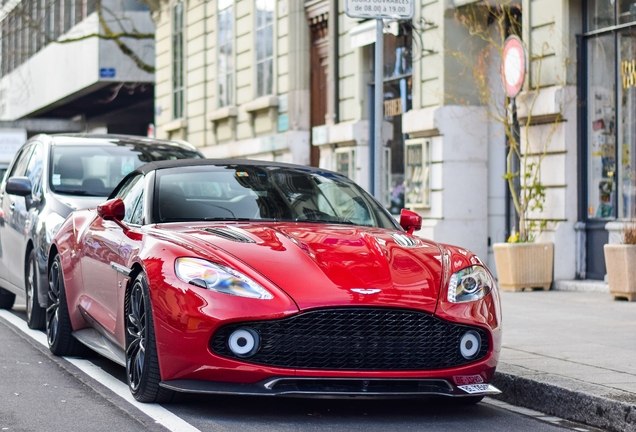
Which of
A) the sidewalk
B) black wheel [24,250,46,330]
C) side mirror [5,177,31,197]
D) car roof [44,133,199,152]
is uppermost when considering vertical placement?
car roof [44,133,199,152]

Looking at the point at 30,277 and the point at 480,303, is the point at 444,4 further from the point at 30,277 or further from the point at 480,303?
the point at 480,303

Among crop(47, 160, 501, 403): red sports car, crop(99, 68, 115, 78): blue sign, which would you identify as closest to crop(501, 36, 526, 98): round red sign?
crop(47, 160, 501, 403): red sports car

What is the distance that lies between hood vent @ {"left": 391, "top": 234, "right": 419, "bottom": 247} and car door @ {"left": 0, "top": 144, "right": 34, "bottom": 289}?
4.68 metres

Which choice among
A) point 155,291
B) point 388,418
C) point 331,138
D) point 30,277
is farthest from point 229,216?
point 331,138

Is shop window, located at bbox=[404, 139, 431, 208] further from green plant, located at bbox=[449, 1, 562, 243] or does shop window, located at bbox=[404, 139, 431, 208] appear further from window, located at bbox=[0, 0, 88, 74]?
window, located at bbox=[0, 0, 88, 74]

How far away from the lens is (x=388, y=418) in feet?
20.4

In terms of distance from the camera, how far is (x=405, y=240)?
6824 mm

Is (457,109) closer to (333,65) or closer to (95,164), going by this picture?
(333,65)

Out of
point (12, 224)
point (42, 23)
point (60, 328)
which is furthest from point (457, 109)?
point (42, 23)

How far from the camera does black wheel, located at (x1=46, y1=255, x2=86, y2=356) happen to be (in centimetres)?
839

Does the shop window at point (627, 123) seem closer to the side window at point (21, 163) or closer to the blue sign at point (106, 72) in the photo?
the side window at point (21, 163)

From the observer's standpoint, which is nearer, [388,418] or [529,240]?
[388,418]

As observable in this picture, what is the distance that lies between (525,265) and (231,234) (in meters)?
7.98

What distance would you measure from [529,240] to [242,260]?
8.82 meters
